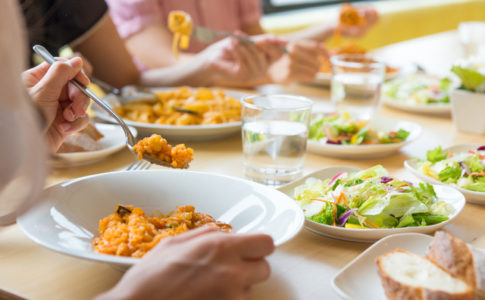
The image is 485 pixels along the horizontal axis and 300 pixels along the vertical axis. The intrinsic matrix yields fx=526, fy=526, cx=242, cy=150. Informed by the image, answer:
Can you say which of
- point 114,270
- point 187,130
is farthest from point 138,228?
point 187,130

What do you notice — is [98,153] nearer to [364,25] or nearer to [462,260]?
[462,260]

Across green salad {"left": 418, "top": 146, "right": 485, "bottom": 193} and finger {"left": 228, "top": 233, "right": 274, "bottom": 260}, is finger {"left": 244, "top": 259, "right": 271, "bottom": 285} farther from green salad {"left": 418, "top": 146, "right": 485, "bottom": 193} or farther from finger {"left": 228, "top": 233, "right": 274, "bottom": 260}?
green salad {"left": 418, "top": 146, "right": 485, "bottom": 193}

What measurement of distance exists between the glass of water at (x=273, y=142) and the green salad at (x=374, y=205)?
17 centimetres

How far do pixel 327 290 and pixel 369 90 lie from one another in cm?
113

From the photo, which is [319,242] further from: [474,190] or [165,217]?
[474,190]

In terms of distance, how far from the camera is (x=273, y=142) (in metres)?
1.25

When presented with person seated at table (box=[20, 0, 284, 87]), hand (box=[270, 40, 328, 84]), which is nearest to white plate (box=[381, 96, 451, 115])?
hand (box=[270, 40, 328, 84])

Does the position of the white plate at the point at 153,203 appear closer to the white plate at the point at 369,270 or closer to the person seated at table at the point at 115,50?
the white plate at the point at 369,270

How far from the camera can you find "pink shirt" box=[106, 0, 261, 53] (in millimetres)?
2670

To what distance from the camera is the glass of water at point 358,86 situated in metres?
1.81

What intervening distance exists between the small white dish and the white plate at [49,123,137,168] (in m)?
1.05

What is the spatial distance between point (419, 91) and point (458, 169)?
0.90 meters

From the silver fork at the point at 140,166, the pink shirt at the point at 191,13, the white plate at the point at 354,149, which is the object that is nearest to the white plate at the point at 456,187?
the white plate at the point at 354,149

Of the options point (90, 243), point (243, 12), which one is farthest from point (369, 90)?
point (243, 12)
